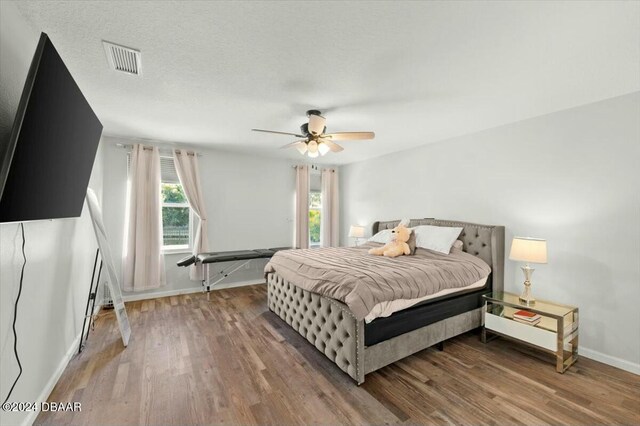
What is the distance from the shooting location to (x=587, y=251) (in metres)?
2.67

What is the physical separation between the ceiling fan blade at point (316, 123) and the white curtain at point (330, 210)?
3181mm

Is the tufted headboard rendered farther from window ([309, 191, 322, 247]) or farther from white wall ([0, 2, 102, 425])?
white wall ([0, 2, 102, 425])

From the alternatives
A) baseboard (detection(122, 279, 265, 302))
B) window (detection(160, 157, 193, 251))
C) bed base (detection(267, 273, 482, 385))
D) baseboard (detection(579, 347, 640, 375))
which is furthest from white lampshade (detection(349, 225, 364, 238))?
baseboard (detection(579, 347, 640, 375))

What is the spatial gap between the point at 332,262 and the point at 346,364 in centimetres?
104

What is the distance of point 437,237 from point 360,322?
1.99 meters

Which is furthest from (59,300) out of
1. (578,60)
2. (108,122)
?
(578,60)

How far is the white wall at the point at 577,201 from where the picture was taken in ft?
8.03

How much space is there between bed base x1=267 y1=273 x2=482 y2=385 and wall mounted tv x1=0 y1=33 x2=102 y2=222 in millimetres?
2064

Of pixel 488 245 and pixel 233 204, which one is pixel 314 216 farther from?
pixel 488 245

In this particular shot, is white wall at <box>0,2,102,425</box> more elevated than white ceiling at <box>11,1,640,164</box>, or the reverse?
white ceiling at <box>11,1,640,164</box>

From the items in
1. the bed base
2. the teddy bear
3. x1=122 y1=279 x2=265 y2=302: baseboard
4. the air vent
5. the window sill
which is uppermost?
the air vent

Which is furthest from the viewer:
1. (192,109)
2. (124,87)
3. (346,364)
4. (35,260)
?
(192,109)

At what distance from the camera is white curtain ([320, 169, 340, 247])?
6086 mm

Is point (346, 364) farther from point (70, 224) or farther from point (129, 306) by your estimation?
point (129, 306)
